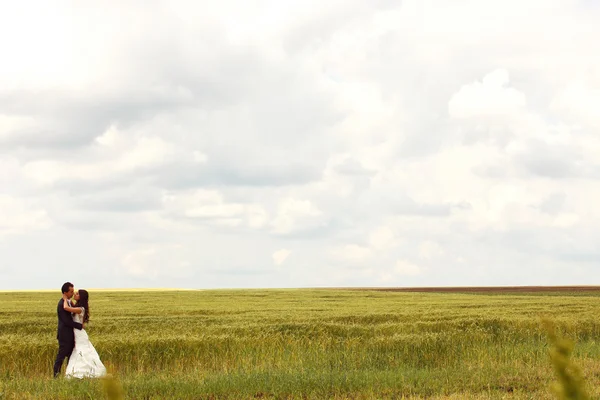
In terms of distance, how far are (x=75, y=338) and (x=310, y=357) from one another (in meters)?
5.95

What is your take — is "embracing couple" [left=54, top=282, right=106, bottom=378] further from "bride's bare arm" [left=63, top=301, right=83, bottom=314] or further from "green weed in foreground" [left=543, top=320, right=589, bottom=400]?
"green weed in foreground" [left=543, top=320, right=589, bottom=400]

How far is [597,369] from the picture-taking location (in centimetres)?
1262

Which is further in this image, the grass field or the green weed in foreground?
the grass field

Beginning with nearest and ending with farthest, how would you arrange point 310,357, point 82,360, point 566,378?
point 566,378, point 82,360, point 310,357

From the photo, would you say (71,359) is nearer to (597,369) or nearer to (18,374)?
(18,374)

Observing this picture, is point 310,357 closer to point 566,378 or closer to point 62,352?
point 62,352

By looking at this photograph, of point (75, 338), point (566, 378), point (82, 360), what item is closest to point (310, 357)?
point (82, 360)

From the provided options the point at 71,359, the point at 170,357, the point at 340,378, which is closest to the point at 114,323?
the point at 170,357

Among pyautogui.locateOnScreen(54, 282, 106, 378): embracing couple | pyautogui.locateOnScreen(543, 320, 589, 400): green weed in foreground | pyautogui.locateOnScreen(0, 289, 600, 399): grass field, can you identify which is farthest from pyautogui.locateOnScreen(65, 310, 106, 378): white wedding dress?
pyautogui.locateOnScreen(543, 320, 589, 400): green weed in foreground

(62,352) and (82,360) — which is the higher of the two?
(62,352)

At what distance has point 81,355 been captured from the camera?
14258 mm

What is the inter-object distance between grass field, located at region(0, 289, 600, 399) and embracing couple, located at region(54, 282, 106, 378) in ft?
2.43

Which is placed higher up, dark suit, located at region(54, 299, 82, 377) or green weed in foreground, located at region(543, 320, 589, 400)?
green weed in foreground, located at region(543, 320, 589, 400)

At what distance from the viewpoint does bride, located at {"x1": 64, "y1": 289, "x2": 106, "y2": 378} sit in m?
14.1
